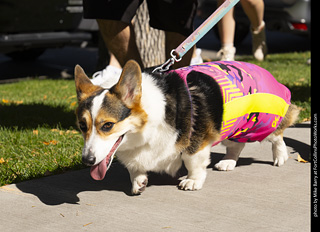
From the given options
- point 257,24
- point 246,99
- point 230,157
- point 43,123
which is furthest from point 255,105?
point 257,24

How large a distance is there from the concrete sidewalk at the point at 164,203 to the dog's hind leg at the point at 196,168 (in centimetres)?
5

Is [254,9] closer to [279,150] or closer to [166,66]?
[279,150]

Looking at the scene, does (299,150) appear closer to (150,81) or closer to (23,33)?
(150,81)

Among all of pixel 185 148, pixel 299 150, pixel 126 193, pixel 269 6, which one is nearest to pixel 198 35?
pixel 185 148

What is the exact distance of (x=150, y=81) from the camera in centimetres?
388

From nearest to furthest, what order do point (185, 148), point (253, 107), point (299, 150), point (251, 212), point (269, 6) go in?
point (251, 212) → point (185, 148) → point (253, 107) → point (299, 150) → point (269, 6)

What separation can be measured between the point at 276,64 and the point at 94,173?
20.5 ft

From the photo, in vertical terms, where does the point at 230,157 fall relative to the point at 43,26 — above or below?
above

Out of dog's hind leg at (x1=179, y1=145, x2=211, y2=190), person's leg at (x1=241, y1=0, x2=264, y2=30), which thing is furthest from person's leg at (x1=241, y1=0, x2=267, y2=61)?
dog's hind leg at (x1=179, y1=145, x2=211, y2=190)

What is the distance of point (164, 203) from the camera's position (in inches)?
151

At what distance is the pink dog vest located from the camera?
4082 mm

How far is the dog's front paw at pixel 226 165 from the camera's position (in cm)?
453

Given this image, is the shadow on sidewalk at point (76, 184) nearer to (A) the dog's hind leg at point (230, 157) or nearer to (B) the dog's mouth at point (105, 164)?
(A) the dog's hind leg at point (230, 157)

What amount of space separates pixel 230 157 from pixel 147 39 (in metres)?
3.91
